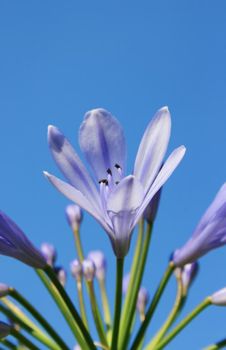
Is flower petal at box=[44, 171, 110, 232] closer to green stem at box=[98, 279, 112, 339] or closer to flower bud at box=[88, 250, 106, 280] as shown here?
green stem at box=[98, 279, 112, 339]

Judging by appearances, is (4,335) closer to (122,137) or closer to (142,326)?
(142,326)

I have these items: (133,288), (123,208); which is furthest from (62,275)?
(123,208)

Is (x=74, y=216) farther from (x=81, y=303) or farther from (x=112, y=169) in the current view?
(x=112, y=169)

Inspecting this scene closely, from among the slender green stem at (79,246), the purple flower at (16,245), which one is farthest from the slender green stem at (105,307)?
the purple flower at (16,245)

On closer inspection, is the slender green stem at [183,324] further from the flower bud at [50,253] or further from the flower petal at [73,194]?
the flower bud at [50,253]

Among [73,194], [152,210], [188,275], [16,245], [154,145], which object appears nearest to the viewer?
[73,194]

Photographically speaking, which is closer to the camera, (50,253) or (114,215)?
(114,215)

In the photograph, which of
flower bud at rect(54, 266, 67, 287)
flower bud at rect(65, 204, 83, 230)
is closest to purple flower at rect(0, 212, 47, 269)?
flower bud at rect(54, 266, 67, 287)
